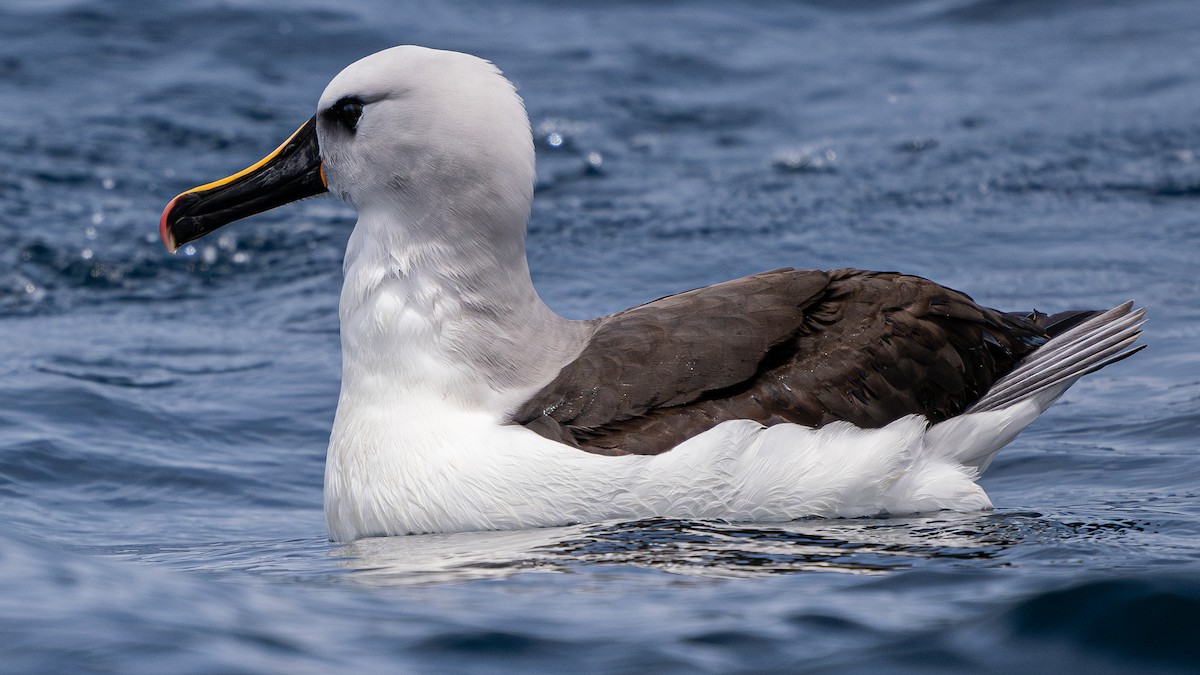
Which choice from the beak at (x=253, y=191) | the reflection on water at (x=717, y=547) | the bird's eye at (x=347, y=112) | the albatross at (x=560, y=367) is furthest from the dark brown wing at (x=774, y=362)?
the beak at (x=253, y=191)

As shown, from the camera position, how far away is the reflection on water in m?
5.57

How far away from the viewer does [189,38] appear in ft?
54.1

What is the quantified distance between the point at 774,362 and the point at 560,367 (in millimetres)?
851

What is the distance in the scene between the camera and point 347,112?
694 cm

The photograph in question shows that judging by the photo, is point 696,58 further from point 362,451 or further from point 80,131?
point 362,451

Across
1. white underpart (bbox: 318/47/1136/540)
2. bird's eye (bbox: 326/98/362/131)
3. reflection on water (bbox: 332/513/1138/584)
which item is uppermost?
bird's eye (bbox: 326/98/362/131)

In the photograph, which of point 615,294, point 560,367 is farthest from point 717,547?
point 615,294

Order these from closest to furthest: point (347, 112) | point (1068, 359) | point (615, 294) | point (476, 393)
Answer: point (476, 393) → point (347, 112) → point (1068, 359) → point (615, 294)

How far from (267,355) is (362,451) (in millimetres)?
4187

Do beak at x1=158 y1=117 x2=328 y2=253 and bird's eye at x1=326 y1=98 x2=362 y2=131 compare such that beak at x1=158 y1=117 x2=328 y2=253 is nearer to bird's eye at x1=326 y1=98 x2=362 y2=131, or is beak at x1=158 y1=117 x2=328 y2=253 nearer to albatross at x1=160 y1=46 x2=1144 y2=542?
albatross at x1=160 y1=46 x2=1144 y2=542

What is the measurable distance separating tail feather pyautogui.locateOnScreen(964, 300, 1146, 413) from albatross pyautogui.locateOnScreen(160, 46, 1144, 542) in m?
0.01

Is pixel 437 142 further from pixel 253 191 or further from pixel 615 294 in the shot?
pixel 615 294

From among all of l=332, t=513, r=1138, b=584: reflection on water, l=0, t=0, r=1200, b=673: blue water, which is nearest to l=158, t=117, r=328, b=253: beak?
l=0, t=0, r=1200, b=673: blue water

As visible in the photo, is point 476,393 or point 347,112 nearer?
point 476,393
